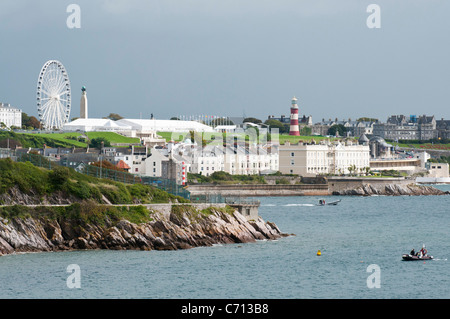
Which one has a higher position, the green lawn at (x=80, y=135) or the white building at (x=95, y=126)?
the white building at (x=95, y=126)

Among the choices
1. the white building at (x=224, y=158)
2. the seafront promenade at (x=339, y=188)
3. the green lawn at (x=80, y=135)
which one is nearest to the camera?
the seafront promenade at (x=339, y=188)

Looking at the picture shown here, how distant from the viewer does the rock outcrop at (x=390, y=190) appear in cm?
12000

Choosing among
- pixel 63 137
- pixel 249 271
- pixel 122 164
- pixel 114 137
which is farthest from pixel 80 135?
pixel 249 271

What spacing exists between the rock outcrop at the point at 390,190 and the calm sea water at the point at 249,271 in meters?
63.1

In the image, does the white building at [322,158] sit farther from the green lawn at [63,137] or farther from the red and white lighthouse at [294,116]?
the green lawn at [63,137]

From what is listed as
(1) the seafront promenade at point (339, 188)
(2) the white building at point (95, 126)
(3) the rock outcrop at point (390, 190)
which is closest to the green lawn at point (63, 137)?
(2) the white building at point (95, 126)

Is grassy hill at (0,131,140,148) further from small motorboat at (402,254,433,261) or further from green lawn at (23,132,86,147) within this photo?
small motorboat at (402,254,433,261)

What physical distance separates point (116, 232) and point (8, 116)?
15538 cm

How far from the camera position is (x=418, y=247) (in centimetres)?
5194

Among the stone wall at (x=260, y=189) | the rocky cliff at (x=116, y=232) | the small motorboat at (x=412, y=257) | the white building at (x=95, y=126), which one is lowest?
the stone wall at (x=260, y=189)

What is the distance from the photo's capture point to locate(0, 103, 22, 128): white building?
193 meters

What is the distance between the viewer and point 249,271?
134 ft

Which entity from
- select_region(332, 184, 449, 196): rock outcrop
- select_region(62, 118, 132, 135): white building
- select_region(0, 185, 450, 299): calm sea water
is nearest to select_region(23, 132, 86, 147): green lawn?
select_region(62, 118, 132, 135): white building
